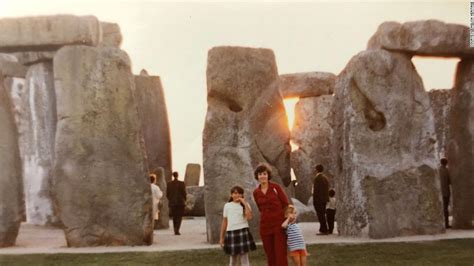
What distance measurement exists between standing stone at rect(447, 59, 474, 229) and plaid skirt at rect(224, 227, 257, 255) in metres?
7.36

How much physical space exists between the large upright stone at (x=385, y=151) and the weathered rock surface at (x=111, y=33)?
26.6 ft

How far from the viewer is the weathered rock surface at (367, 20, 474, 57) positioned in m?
14.1

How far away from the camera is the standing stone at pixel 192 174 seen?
26484 millimetres

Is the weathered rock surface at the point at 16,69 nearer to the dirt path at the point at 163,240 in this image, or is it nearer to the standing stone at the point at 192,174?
the dirt path at the point at 163,240

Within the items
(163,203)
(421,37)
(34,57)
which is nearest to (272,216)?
(421,37)

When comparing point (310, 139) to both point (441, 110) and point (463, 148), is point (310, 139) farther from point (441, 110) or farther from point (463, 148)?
point (463, 148)

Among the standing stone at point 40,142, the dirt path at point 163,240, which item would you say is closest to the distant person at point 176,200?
the dirt path at point 163,240

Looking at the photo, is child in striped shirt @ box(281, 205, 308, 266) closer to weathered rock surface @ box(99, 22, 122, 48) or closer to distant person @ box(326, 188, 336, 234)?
distant person @ box(326, 188, 336, 234)

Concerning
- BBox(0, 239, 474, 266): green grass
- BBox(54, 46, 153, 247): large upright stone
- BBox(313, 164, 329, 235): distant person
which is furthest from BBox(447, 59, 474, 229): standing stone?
BBox(54, 46, 153, 247): large upright stone

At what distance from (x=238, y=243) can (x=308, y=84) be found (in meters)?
17.0

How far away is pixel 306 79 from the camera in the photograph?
25766 mm

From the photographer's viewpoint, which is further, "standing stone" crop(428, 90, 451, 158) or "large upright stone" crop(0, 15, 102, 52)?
"standing stone" crop(428, 90, 451, 158)

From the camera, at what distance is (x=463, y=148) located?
15.5 metres

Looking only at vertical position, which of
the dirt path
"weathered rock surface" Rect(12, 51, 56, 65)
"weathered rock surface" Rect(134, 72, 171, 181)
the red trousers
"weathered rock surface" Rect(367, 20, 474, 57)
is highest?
"weathered rock surface" Rect(12, 51, 56, 65)
